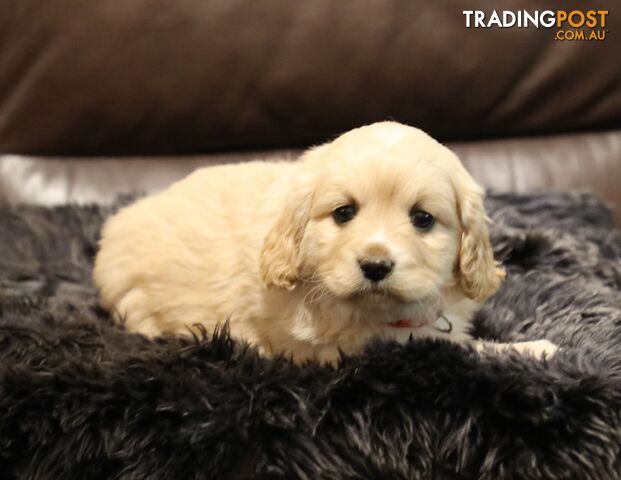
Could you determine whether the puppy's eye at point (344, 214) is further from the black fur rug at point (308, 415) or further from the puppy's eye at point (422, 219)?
the black fur rug at point (308, 415)

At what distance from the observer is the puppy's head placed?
137cm

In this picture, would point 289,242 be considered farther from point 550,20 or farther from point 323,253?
point 550,20

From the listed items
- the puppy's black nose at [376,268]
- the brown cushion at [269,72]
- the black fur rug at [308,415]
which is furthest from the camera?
the brown cushion at [269,72]

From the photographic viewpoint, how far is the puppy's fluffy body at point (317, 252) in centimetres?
140

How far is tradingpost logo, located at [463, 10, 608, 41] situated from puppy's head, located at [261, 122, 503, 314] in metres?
1.08

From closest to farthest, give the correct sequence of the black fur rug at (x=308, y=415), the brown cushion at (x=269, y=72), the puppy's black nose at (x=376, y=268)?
the black fur rug at (x=308, y=415)
the puppy's black nose at (x=376, y=268)
the brown cushion at (x=269, y=72)

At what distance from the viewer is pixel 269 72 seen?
239cm

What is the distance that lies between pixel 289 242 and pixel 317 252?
6cm

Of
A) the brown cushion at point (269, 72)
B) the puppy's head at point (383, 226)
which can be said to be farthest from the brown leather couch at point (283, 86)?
the puppy's head at point (383, 226)

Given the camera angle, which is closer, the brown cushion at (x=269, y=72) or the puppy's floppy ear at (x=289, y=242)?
the puppy's floppy ear at (x=289, y=242)

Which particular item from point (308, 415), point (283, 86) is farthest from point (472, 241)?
point (283, 86)

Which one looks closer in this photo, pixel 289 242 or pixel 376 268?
pixel 376 268

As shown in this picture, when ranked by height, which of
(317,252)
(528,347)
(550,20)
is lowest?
(528,347)

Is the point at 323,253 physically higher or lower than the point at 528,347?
higher
